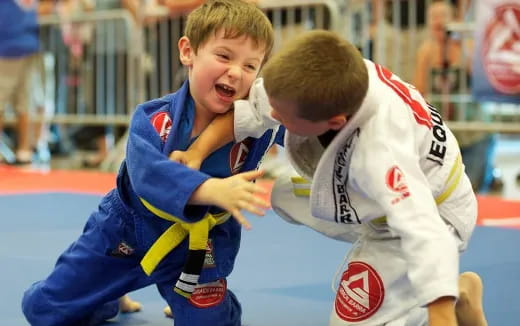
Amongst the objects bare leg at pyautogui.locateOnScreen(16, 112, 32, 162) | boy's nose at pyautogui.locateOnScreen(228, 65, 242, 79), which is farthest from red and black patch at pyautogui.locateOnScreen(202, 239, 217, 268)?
bare leg at pyautogui.locateOnScreen(16, 112, 32, 162)

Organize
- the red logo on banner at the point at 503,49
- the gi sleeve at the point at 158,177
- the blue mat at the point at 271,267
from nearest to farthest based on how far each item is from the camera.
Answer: the gi sleeve at the point at 158,177 < the blue mat at the point at 271,267 < the red logo on banner at the point at 503,49

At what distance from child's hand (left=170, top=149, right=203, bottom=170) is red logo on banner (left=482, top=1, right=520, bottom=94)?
3142mm

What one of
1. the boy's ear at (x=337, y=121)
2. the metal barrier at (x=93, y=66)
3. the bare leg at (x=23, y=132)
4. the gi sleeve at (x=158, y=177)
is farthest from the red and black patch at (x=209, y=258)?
the bare leg at (x=23, y=132)

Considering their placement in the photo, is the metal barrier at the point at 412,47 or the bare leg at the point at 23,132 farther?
the bare leg at the point at 23,132

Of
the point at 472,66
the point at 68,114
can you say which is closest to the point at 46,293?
the point at 472,66

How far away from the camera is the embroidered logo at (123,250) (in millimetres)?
2117

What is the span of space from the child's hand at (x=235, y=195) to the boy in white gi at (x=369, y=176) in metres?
0.16

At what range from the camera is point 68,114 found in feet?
23.0

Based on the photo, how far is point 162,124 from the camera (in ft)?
6.54

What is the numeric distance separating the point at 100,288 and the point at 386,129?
2.92 ft

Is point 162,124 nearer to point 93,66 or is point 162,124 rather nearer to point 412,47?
point 412,47

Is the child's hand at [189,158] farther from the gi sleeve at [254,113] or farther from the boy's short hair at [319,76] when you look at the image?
the boy's short hair at [319,76]

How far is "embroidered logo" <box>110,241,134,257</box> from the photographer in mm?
2117

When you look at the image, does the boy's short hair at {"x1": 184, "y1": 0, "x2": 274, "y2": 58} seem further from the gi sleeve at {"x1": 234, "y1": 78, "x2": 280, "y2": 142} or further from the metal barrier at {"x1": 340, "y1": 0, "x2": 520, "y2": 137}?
the metal barrier at {"x1": 340, "y1": 0, "x2": 520, "y2": 137}
